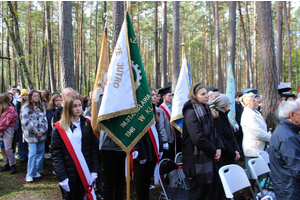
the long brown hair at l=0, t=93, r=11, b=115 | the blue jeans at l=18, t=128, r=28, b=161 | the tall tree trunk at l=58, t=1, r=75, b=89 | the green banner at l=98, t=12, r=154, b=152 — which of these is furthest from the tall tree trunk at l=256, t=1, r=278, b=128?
the blue jeans at l=18, t=128, r=28, b=161

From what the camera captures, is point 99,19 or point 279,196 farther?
point 99,19

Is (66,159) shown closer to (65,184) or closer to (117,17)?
(65,184)

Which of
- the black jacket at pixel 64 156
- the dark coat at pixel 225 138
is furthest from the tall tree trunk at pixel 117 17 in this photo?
the dark coat at pixel 225 138

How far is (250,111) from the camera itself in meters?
4.03

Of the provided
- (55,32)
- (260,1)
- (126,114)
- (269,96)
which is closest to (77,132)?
(126,114)

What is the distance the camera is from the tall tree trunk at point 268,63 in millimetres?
6504

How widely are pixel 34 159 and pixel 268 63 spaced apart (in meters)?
7.37

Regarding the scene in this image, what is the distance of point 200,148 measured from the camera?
9.65 ft

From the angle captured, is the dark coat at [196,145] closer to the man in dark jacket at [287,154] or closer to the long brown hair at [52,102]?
the man in dark jacket at [287,154]

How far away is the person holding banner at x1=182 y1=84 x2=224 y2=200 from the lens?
292 cm

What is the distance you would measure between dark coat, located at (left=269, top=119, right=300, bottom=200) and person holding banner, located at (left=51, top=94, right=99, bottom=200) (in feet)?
8.12

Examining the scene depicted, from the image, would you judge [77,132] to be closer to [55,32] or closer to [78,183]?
[78,183]

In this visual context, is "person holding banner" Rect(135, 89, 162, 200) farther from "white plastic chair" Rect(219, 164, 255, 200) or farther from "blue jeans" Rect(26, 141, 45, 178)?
"blue jeans" Rect(26, 141, 45, 178)

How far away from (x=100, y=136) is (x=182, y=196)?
5.51ft
